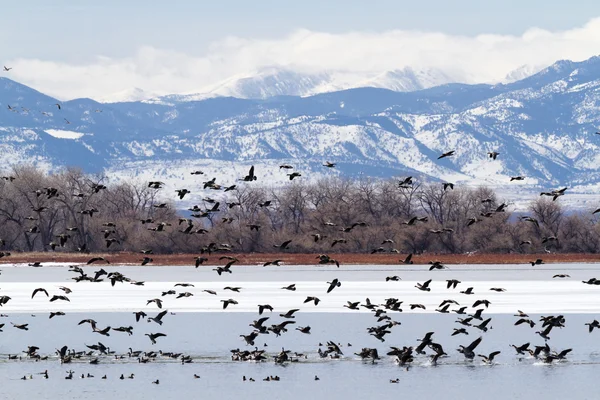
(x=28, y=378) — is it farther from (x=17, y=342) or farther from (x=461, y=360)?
(x=461, y=360)

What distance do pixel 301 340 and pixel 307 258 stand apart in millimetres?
53971

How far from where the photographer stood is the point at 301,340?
38.6 meters

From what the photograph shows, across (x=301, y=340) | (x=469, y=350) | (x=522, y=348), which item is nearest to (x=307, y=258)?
(x=301, y=340)

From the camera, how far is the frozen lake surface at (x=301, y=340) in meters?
29.7

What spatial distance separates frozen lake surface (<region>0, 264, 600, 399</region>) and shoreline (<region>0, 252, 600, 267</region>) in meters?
21.1

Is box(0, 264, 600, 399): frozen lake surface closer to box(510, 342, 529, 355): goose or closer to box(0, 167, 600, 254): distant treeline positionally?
box(510, 342, 529, 355): goose

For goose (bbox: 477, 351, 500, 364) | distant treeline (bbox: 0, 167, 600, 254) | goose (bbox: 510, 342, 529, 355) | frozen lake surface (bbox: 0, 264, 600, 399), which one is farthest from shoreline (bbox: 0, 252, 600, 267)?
goose (bbox: 477, 351, 500, 364)

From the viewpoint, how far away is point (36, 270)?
81.7 m

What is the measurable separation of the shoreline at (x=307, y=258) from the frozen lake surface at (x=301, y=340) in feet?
69.3

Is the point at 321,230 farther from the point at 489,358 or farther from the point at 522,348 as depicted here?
the point at 489,358

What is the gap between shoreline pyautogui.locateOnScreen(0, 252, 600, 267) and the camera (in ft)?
289

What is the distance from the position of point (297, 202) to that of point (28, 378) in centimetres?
9464

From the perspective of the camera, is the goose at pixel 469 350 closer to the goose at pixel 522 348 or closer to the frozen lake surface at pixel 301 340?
the frozen lake surface at pixel 301 340

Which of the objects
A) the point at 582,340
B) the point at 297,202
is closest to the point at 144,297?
the point at 582,340
